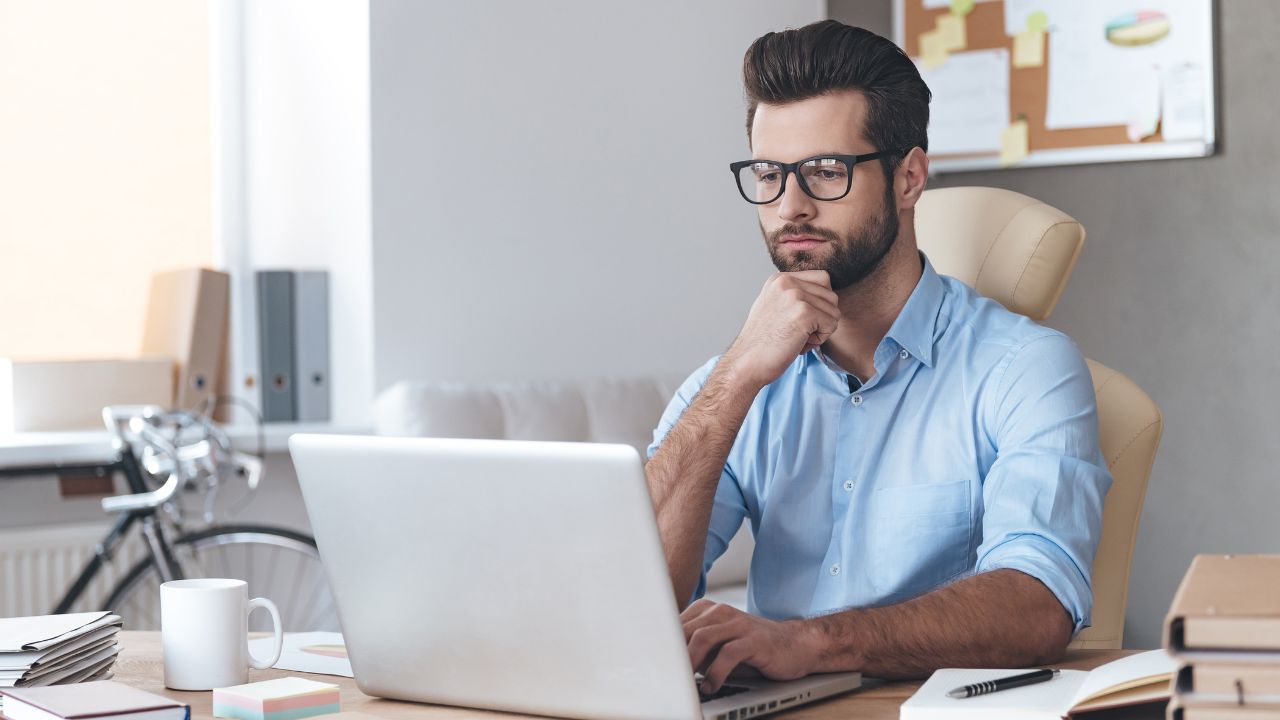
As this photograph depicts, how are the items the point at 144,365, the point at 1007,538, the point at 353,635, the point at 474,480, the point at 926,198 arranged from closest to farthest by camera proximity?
the point at 474,480 < the point at 353,635 < the point at 1007,538 < the point at 926,198 < the point at 144,365

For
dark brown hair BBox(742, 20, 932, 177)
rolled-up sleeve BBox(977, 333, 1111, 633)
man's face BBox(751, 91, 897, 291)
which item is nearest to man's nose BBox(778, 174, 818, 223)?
man's face BBox(751, 91, 897, 291)

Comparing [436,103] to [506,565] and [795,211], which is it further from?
[506,565]

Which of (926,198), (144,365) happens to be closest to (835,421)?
(926,198)

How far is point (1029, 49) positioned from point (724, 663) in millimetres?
2564

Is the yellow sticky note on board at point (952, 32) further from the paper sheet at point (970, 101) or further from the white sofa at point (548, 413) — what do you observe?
the white sofa at point (548, 413)

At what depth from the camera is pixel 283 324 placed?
9.18 ft

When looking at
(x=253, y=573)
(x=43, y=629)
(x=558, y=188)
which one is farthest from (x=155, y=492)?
(x=43, y=629)

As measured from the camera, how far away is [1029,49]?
320cm

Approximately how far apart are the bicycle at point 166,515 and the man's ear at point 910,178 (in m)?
1.43

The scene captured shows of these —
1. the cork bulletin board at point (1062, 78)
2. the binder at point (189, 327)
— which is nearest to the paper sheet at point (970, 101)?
the cork bulletin board at point (1062, 78)

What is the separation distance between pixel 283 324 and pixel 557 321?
589 mm

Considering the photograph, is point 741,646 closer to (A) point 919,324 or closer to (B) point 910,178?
(A) point 919,324

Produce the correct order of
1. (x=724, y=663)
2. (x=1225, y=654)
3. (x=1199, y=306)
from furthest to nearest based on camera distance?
(x=1199, y=306) < (x=724, y=663) < (x=1225, y=654)

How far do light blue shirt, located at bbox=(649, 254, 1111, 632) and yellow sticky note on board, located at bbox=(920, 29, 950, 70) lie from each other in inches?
75.1
